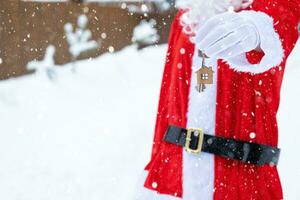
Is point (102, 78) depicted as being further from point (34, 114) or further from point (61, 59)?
point (34, 114)

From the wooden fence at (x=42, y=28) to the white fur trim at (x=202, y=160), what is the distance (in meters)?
6.35

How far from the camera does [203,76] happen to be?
1925 millimetres

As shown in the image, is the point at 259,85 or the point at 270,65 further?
the point at 259,85

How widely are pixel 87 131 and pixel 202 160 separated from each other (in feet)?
14.2

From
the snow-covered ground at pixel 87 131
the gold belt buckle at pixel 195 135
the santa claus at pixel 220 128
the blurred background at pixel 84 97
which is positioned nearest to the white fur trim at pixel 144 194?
the santa claus at pixel 220 128

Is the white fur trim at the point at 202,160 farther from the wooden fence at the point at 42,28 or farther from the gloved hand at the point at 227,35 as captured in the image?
the wooden fence at the point at 42,28

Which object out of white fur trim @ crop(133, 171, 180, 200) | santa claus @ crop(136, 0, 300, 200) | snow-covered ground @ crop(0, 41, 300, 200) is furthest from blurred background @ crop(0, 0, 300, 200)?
santa claus @ crop(136, 0, 300, 200)

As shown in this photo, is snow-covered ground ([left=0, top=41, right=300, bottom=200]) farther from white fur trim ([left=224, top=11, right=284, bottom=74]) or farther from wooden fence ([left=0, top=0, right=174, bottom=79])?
white fur trim ([left=224, top=11, right=284, bottom=74])

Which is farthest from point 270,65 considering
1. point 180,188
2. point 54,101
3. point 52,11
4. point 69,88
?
point 52,11

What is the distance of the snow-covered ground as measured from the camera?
15.1ft

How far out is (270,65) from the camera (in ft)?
5.39

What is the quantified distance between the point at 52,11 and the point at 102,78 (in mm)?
1313

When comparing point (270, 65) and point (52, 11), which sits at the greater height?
point (52, 11)

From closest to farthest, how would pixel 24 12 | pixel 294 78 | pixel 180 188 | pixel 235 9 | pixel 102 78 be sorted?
pixel 235 9 → pixel 180 188 → pixel 294 78 → pixel 24 12 → pixel 102 78
